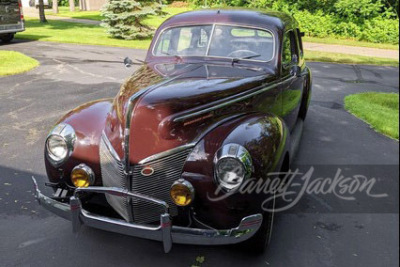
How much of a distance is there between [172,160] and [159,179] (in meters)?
→ 0.17

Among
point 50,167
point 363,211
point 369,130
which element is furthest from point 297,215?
point 369,130

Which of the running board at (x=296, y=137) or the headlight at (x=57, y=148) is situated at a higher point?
the headlight at (x=57, y=148)

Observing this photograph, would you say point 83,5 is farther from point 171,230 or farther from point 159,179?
point 171,230

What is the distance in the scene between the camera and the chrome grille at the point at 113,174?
9.37ft

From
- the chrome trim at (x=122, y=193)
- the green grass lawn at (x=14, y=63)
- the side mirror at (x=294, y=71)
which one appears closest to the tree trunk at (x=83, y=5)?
the green grass lawn at (x=14, y=63)

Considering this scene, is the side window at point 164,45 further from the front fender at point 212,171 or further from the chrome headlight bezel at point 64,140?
the front fender at point 212,171

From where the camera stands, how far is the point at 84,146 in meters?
3.08

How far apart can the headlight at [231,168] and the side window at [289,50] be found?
2.03 metres

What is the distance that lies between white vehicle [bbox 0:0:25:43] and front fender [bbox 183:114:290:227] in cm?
1516

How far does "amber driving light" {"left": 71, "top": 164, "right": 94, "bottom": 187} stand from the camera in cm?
300

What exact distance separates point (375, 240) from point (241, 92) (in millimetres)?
1756

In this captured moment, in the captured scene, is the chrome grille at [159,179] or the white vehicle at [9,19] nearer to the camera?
the chrome grille at [159,179]

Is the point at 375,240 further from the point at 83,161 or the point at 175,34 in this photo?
the point at 175,34

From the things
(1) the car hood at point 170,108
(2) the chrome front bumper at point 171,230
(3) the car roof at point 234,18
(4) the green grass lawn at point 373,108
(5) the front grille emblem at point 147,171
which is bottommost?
(4) the green grass lawn at point 373,108
